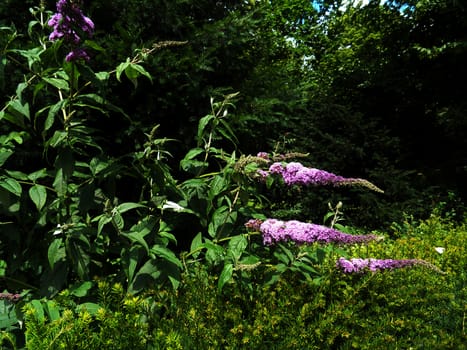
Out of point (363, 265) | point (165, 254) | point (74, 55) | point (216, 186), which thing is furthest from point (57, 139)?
point (363, 265)

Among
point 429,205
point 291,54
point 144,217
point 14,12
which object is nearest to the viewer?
point 144,217

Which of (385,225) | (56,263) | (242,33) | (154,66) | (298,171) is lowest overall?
(385,225)

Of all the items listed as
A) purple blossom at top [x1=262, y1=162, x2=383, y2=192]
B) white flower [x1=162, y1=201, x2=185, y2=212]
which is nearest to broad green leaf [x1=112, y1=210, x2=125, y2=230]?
white flower [x1=162, y1=201, x2=185, y2=212]

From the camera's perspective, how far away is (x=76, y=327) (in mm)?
1752

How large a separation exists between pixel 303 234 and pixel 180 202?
74 cm

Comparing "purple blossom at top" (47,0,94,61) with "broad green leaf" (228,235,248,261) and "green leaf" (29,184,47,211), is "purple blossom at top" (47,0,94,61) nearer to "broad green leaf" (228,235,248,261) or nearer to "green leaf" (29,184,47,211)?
"green leaf" (29,184,47,211)

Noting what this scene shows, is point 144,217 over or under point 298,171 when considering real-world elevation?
under

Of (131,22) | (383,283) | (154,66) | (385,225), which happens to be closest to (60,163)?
(383,283)

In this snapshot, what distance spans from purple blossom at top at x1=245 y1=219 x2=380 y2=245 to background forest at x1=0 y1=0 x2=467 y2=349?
144 mm

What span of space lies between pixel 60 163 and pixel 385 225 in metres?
5.26

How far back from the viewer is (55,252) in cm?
216

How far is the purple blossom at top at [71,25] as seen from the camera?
199 cm

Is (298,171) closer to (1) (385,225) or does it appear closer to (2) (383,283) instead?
(2) (383,283)

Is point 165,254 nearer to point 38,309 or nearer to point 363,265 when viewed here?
point 38,309
